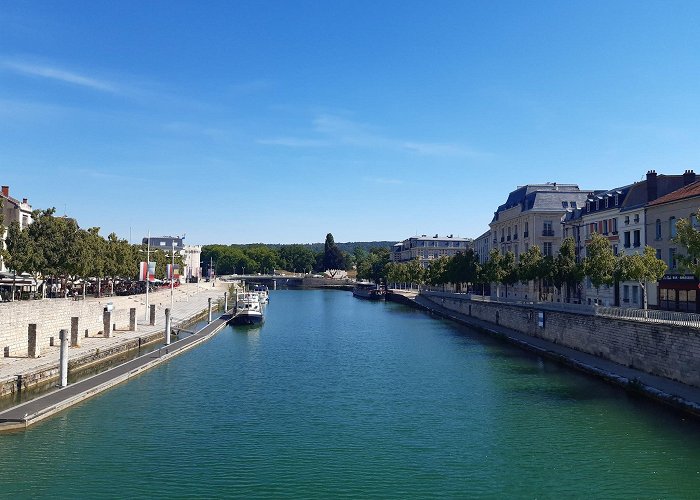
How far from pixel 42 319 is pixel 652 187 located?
57.2 m

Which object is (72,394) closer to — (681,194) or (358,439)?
(358,439)

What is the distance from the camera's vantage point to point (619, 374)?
120ft

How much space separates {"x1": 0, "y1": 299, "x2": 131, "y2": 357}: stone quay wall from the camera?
1486 inches

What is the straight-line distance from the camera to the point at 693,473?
74.3 feet

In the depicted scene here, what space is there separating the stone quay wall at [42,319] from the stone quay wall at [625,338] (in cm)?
3932

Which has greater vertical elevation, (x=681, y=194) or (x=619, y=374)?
(x=681, y=194)

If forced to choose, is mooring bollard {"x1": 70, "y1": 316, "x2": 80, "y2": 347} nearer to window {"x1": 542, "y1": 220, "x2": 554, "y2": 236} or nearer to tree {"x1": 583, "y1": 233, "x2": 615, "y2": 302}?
tree {"x1": 583, "y1": 233, "x2": 615, "y2": 302}

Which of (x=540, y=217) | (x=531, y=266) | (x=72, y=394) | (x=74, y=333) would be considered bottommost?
(x=72, y=394)

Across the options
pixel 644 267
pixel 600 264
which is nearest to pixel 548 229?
pixel 600 264

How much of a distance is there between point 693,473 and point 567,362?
69.3ft

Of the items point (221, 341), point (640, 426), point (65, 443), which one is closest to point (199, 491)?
point (65, 443)

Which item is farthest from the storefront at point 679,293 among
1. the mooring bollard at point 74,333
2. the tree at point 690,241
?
the mooring bollard at point 74,333

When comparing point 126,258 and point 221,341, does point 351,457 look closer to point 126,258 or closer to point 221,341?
point 221,341

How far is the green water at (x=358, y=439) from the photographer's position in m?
21.5
